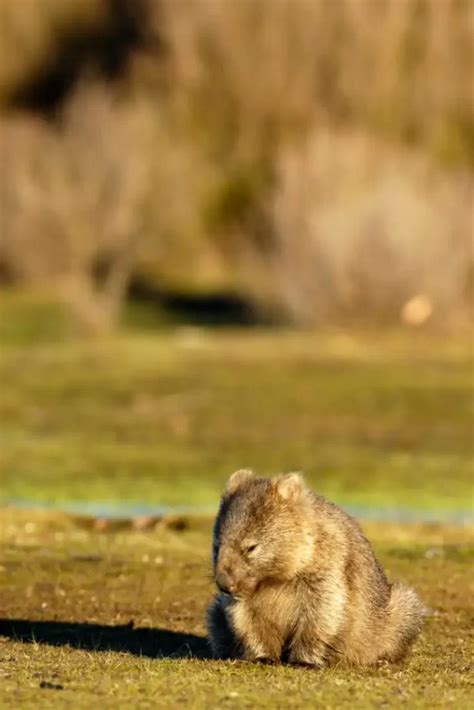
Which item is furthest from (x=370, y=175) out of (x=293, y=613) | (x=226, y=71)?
(x=293, y=613)

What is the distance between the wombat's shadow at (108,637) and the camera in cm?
1405

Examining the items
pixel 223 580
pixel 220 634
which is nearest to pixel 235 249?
pixel 220 634

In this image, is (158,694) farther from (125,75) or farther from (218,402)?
(125,75)

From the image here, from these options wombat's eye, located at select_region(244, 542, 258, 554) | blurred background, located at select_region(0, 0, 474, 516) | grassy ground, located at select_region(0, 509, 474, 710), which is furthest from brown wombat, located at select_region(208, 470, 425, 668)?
blurred background, located at select_region(0, 0, 474, 516)

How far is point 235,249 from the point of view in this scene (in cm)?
8819

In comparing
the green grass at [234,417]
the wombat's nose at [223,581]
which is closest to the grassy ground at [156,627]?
the wombat's nose at [223,581]

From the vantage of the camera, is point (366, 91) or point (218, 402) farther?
point (366, 91)

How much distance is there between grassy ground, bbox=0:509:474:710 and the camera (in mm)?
10680

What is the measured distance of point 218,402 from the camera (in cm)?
4216

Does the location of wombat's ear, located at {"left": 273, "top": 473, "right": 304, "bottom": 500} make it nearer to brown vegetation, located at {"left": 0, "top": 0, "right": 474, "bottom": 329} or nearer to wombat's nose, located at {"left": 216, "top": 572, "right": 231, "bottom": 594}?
wombat's nose, located at {"left": 216, "top": 572, "right": 231, "bottom": 594}

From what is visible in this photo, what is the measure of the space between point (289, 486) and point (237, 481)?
16.7 inches

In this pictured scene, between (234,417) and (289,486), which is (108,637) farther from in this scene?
(234,417)

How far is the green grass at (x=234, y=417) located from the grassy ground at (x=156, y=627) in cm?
706

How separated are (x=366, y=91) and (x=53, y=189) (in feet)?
51.9
